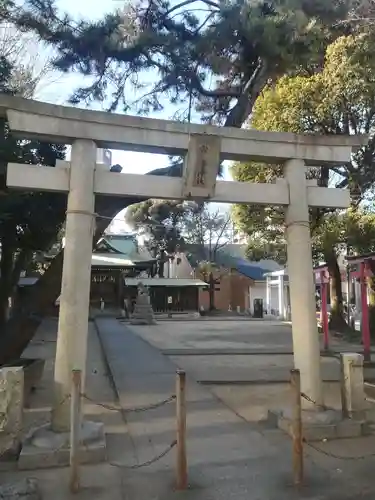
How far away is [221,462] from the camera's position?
5402 mm

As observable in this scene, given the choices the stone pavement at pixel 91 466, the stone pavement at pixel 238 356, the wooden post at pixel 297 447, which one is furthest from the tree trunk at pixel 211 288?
the wooden post at pixel 297 447

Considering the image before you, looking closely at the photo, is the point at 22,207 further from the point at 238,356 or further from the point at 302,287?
the point at 238,356

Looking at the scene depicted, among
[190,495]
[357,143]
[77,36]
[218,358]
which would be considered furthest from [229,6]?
[218,358]

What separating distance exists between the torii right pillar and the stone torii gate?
0.01m

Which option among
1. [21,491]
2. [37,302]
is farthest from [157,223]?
[21,491]

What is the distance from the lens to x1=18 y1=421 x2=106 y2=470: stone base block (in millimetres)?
5215

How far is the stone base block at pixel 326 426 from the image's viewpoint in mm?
6184

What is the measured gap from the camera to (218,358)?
1441cm

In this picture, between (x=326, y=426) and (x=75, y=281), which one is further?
(x=326, y=426)

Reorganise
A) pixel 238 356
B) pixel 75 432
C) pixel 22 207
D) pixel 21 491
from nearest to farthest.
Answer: pixel 21 491
pixel 75 432
pixel 22 207
pixel 238 356

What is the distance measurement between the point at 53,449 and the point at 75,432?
0.85 meters

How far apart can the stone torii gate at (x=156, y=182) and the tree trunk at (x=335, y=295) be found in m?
13.5

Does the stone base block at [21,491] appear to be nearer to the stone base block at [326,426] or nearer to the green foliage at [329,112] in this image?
the stone base block at [326,426]

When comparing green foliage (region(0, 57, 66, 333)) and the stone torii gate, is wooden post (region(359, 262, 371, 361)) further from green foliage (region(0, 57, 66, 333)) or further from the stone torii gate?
green foliage (region(0, 57, 66, 333))
